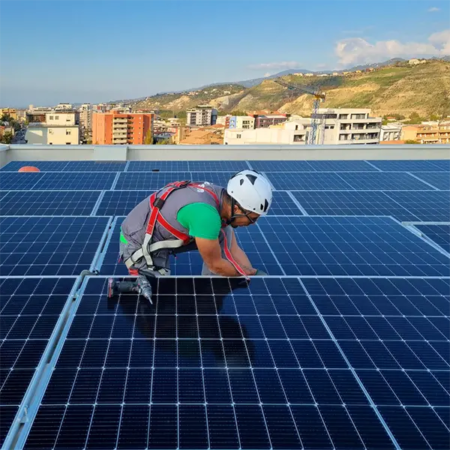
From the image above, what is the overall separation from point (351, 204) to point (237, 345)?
8.96 meters

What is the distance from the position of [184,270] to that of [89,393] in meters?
3.08

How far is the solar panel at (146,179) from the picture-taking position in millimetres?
14666

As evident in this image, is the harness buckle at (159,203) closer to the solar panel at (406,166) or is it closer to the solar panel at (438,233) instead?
the solar panel at (438,233)

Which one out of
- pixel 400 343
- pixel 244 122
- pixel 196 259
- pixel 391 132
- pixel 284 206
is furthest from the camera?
pixel 244 122

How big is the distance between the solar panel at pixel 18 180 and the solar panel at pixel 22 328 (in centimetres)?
948

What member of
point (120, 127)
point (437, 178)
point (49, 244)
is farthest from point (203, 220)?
point (120, 127)

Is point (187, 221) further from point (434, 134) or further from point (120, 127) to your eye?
point (120, 127)

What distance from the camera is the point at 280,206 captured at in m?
12.1

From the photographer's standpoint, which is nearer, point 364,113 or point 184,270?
point 184,270

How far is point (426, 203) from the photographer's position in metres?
12.8

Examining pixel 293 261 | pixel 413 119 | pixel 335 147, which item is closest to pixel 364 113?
pixel 413 119

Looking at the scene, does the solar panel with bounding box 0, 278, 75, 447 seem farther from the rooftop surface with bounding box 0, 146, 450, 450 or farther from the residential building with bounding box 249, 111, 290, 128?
the residential building with bounding box 249, 111, 290, 128

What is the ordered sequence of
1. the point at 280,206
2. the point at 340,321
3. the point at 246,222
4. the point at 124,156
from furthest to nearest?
the point at 124,156
the point at 280,206
the point at 246,222
the point at 340,321

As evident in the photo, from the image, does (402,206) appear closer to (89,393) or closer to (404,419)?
(404,419)
